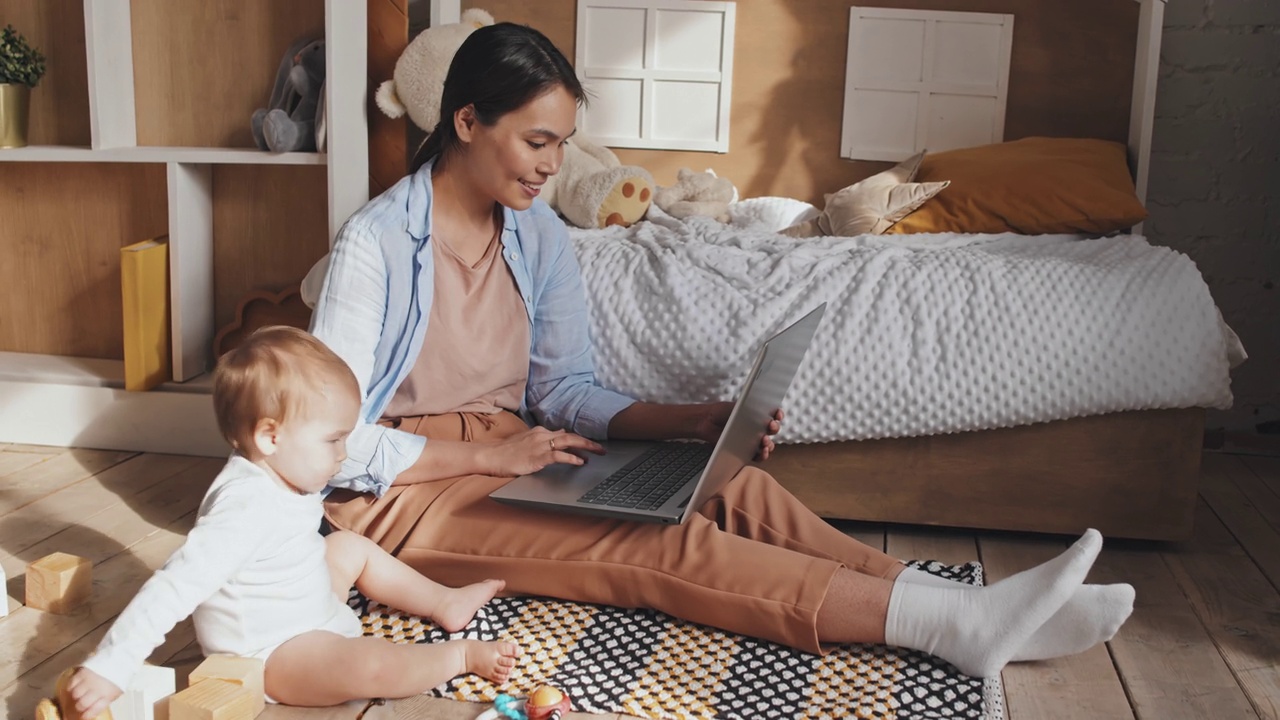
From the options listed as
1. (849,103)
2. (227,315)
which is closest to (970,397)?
(849,103)

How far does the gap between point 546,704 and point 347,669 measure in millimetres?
239

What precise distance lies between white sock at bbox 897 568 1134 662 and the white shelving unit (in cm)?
152

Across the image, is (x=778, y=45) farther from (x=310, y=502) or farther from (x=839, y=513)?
(x=310, y=502)

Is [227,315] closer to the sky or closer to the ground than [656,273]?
closer to the ground

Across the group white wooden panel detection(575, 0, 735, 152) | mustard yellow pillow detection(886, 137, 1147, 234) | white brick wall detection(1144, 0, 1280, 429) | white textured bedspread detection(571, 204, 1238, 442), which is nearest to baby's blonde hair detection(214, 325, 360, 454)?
white textured bedspread detection(571, 204, 1238, 442)

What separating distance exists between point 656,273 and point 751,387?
0.70 meters

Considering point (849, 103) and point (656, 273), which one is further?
point (849, 103)

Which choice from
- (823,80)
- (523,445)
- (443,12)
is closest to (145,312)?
(443,12)

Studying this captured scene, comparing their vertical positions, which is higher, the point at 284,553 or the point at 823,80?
the point at 823,80

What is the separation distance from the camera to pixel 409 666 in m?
1.38

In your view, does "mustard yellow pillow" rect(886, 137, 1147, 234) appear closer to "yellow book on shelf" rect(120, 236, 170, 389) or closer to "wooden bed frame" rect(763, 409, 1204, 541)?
"wooden bed frame" rect(763, 409, 1204, 541)

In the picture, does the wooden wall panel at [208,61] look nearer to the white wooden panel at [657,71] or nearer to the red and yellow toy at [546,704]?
the white wooden panel at [657,71]

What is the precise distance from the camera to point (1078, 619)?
4.92 ft

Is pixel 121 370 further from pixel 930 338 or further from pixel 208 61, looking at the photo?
pixel 930 338
